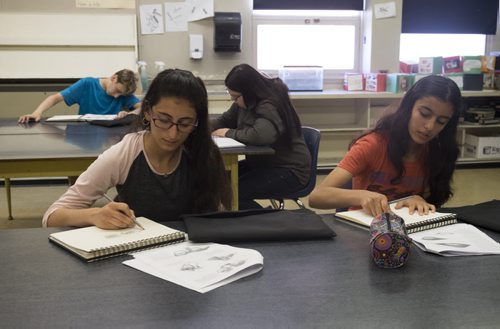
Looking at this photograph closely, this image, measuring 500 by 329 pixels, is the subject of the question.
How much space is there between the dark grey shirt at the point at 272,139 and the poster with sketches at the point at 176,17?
6.85 feet

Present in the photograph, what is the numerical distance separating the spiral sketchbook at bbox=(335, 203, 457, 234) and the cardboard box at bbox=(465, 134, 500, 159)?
3.72 m

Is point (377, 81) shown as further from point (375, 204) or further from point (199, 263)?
point (199, 263)

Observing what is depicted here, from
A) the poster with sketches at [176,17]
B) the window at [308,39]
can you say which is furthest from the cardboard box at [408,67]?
the poster with sketches at [176,17]

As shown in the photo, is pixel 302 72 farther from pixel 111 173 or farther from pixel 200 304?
pixel 200 304

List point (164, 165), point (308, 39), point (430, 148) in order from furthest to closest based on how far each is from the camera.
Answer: point (308, 39), point (430, 148), point (164, 165)

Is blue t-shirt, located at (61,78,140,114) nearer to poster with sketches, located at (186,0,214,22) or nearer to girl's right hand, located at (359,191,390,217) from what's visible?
poster with sketches, located at (186,0,214,22)

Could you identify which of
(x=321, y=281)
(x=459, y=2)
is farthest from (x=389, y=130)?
(x=459, y=2)

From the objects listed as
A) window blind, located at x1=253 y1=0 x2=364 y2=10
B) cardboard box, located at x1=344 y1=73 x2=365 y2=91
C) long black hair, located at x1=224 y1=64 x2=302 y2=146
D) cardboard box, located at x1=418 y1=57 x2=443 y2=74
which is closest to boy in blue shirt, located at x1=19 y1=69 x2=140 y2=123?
long black hair, located at x1=224 y1=64 x2=302 y2=146

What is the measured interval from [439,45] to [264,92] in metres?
3.13

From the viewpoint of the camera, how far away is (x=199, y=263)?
3.22 ft

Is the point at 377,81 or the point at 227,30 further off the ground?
the point at 227,30

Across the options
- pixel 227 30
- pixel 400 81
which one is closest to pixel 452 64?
pixel 400 81

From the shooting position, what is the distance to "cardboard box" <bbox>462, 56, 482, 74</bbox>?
4.52m

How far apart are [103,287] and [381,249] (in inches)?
20.9
